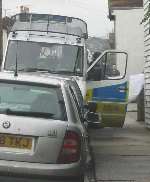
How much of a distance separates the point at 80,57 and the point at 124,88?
85.2 inches

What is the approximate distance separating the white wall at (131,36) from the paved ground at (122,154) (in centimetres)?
1911

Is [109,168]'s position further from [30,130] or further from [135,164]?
[30,130]

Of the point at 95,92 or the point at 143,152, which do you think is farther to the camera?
the point at 95,92

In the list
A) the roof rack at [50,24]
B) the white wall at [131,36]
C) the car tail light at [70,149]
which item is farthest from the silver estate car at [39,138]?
the white wall at [131,36]

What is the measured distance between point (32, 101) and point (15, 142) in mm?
630

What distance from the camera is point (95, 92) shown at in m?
16.0

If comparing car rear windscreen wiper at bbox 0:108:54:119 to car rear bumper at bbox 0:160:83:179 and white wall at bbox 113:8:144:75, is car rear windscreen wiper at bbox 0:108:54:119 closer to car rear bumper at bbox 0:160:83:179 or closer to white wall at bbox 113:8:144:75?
car rear bumper at bbox 0:160:83:179

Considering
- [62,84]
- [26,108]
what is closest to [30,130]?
[26,108]

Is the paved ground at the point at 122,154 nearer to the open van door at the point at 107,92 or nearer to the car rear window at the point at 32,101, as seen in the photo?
the open van door at the point at 107,92

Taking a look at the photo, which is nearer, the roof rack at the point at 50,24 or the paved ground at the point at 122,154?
the paved ground at the point at 122,154

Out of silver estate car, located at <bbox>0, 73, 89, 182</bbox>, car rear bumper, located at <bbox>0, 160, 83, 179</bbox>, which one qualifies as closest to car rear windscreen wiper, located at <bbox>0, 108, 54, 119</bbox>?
silver estate car, located at <bbox>0, 73, 89, 182</bbox>

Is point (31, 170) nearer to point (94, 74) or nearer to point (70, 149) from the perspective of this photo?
point (70, 149)

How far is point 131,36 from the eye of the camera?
3909 centimetres

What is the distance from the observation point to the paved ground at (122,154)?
1031 cm
